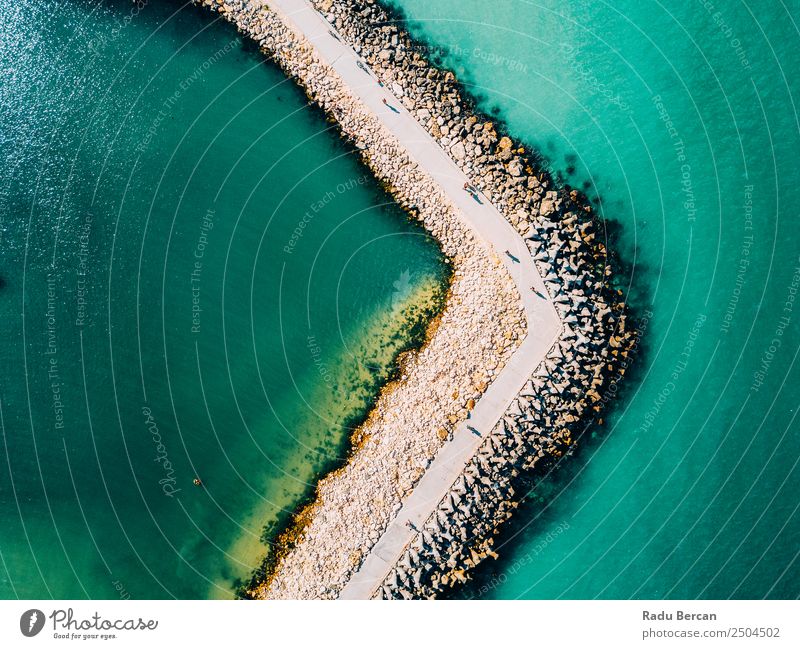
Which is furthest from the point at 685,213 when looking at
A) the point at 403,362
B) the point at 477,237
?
the point at 403,362

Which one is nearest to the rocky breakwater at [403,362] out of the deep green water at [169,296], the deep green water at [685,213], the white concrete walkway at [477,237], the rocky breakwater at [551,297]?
the white concrete walkway at [477,237]

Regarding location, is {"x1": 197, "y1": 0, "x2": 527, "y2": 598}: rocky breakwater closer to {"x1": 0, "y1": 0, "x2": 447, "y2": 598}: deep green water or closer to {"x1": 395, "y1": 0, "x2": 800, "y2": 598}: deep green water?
{"x1": 0, "y1": 0, "x2": 447, "y2": 598}: deep green water

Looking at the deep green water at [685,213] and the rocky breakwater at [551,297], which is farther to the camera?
the deep green water at [685,213]

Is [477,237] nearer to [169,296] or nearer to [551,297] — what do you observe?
[551,297]

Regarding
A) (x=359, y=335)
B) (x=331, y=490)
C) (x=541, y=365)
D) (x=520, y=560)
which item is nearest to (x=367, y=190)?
(x=359, y=335)

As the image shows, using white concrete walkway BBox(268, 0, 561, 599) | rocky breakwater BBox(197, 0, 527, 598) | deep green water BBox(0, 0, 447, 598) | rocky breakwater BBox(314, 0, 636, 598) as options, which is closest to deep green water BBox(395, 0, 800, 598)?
rocky breakwater BBox(314, 0, 636, 598)

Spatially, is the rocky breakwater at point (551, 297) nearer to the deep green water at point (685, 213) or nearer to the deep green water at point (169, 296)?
the deep green water at point (685, 213)
